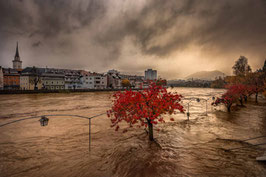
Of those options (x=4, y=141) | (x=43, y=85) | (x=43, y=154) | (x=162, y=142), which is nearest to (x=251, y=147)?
(x=162, y=142)

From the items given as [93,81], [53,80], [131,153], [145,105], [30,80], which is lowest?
[131,153]

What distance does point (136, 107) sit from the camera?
9141 millimetres

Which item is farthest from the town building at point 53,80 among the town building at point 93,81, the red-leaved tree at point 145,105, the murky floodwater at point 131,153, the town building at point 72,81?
the red-leaved tree at point 145,105

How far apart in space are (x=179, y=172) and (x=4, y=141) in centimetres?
1552

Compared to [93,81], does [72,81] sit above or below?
below

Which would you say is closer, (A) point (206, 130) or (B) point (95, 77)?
(A) point (206, 130)

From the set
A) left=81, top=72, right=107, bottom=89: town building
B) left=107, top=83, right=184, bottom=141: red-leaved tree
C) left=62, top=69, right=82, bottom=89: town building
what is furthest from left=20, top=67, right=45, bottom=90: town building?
left=107, top=83, right=184, bottom=141: red-leaved tree

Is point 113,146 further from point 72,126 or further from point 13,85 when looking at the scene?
point 13,85

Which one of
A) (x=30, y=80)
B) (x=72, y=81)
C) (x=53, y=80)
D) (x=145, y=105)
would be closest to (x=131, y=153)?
(x=145, y=105)

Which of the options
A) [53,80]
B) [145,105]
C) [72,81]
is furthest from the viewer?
[72,81]

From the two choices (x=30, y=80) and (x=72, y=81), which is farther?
(x=72, y=81)

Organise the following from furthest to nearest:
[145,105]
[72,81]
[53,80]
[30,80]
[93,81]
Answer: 1. [93,81]
2. [72,81]
3. [53,80]
4. [30,80]
5. [145,105]

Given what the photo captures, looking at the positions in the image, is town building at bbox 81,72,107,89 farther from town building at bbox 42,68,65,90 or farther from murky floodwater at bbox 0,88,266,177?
murky floodwater at bbox 0,88,266,177

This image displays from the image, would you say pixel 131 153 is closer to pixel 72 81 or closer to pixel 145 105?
pixel 145 105
